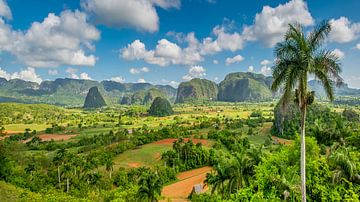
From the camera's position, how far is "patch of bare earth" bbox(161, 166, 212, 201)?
169 ft

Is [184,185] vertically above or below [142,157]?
below

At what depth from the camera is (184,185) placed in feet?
192

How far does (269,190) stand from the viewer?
1717 centimetres

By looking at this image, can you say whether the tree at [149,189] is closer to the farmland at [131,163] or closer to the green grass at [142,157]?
the farmland at [131,163]

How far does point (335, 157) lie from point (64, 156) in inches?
2286

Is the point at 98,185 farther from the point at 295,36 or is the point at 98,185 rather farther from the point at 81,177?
the point at 295,36

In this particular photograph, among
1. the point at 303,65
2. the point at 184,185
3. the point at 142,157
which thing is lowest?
the point at 184,185

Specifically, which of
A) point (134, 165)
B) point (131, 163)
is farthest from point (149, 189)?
point (131, 163)

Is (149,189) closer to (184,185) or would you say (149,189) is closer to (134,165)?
(184,185)

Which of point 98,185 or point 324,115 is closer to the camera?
point 98,185

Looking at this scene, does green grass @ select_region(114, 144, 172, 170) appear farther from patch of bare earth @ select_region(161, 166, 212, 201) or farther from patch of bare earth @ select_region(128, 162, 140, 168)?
patch of bare earth @ select_region(161, 166, 212, 201)

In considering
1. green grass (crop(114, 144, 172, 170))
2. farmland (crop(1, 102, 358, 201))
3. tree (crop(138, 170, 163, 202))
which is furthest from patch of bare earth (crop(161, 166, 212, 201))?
green grass (crop(114, 144, 172, 170))

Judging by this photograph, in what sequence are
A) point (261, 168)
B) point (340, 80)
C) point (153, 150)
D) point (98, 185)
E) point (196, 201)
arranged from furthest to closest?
point (153, 150) → point (98, 185) → point (196, 201) → point (261, 168) → point (340, 80)

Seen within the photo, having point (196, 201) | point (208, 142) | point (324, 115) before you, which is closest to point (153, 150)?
point (208, 142)
